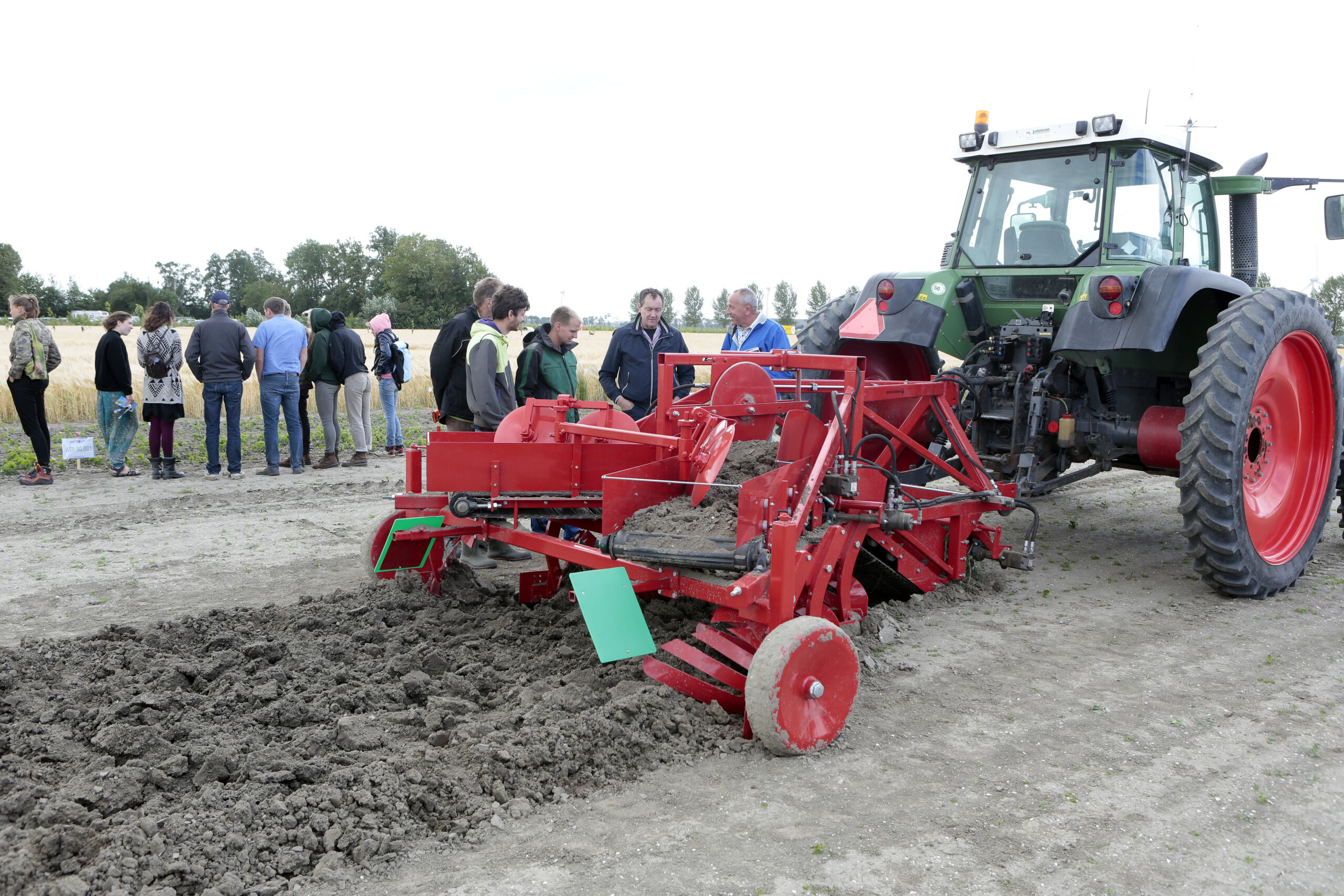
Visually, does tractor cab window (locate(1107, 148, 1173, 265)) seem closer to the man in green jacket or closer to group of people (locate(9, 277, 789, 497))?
group of people (locate(9, 277, 789, 497))

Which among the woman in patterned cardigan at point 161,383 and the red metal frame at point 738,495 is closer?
the red metal frame at point 738,495

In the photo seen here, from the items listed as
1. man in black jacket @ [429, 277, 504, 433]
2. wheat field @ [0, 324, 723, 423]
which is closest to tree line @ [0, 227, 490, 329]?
wheat field @ [0, 324, 723, 423]

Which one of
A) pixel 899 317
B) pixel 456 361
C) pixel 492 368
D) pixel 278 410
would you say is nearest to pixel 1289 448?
pixel 899 317

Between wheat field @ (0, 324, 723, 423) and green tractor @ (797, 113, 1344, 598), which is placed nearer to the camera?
green tractor @ (797, 113, 1344, 598)

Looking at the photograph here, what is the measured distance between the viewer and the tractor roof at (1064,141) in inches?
222

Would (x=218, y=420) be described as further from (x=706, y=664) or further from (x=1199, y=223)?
(x=1199, y=223)

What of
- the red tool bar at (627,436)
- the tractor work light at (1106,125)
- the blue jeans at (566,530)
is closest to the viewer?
the red tool bar at (627,436)

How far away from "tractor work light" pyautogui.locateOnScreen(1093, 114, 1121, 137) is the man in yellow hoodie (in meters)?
3.51

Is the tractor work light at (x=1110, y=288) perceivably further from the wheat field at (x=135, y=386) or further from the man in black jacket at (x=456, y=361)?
the man in black jacket at (x=456, y=361)

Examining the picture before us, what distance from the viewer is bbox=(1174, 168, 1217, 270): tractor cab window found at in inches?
239

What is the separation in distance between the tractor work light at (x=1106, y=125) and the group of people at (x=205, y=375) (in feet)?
22.7

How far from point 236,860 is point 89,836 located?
44 centimetres

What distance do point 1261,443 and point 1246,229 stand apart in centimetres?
184

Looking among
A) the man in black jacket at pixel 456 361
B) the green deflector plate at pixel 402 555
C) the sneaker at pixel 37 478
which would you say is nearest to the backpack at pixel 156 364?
the sneaker at pixel 37 478
